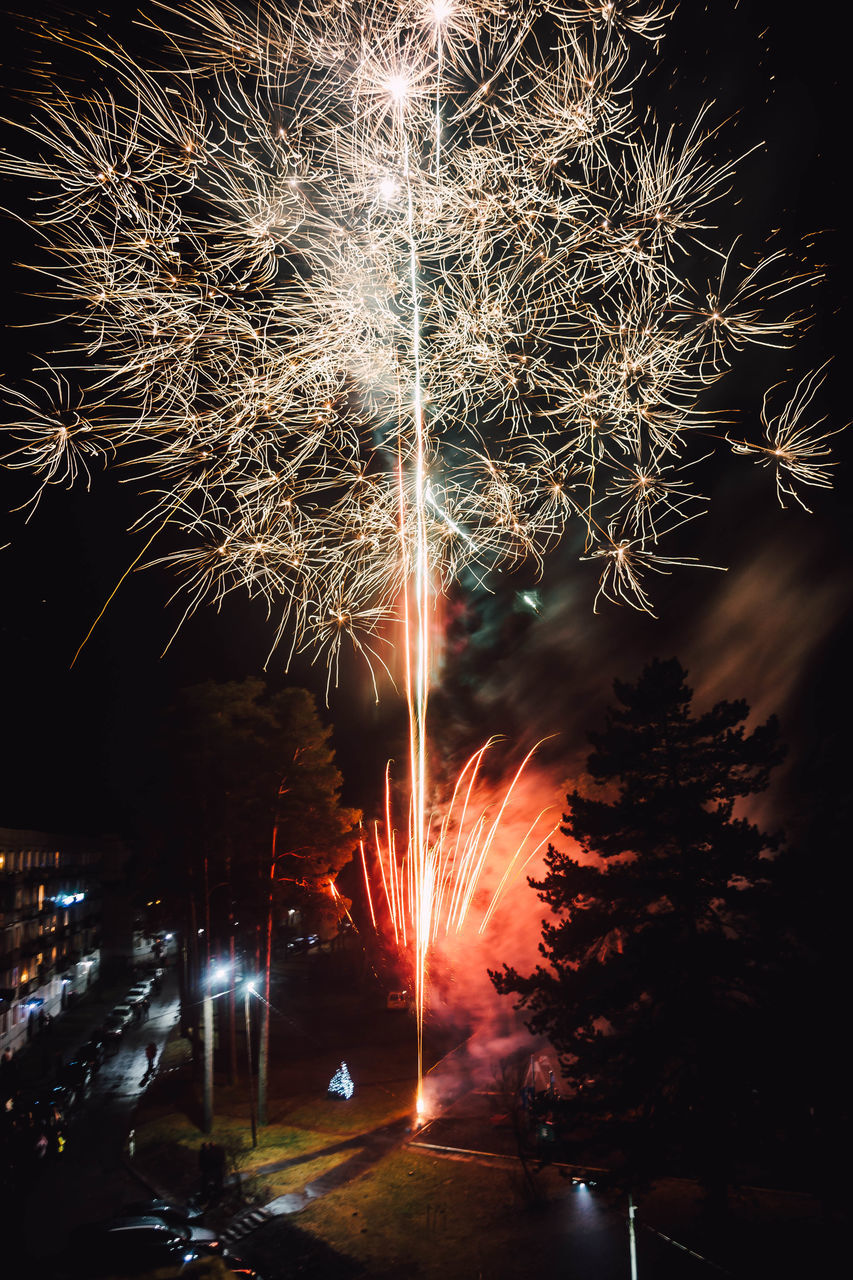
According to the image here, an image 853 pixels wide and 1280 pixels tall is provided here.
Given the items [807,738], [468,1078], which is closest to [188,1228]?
[468,1078]

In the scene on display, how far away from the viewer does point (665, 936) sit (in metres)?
9.62

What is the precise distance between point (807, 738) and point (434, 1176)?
437 inches

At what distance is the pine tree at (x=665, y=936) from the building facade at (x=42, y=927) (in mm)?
22465

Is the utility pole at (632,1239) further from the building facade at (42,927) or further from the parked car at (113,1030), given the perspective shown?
the parked car at (113,1030)

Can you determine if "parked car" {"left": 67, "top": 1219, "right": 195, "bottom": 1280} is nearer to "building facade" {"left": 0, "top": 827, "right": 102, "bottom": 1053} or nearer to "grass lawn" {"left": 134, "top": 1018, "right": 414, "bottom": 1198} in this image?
"grass lawn" {"left": 134, "top": 1018, "right": 414, "bottom": 1198}

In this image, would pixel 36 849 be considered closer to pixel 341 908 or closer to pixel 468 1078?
pixel 341 908

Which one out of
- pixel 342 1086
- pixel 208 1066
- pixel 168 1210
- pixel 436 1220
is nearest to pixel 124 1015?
pixel 342 1086

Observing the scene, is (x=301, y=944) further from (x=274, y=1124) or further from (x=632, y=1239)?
(x=632, y=1239)

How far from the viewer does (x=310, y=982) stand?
121 feet

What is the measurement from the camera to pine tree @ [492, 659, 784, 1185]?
9219 millimetres

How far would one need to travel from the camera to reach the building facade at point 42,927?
1093 inches

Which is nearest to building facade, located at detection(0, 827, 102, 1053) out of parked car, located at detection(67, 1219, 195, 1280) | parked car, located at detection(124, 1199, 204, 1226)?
parked car, located at detection(124, 1199, 204, 1226)

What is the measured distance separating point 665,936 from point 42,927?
35.6m

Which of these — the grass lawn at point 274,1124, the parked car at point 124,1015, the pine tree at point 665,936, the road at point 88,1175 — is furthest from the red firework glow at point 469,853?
the parked car at point 124,1015
